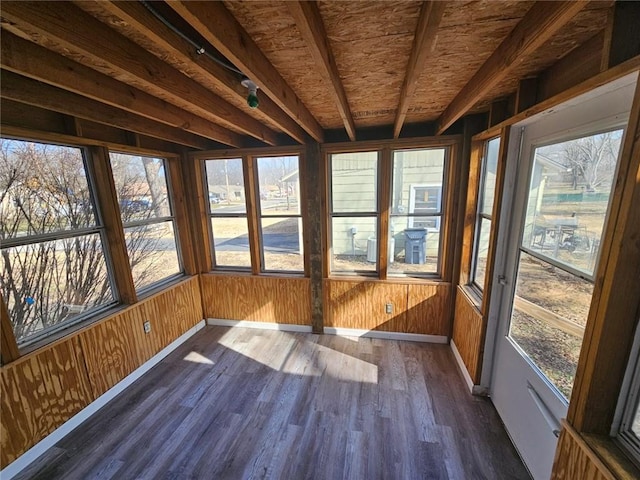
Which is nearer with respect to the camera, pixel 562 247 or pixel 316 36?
pixel 316 36

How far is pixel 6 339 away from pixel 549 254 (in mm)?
3444

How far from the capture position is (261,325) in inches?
136

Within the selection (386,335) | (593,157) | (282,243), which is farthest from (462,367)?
(282,243)

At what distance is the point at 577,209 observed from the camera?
1.33 meters

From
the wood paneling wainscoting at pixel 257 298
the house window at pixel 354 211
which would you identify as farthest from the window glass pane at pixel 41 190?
the house window at pixel 354 211

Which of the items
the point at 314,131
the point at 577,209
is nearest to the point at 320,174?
the point at 314,131

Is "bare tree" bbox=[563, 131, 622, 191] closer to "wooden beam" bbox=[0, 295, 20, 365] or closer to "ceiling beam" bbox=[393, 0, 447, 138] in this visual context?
"ceiling beam" bbox=[393, 0, 447, 138]

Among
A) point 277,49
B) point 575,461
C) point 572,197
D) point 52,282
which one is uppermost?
point 277,49

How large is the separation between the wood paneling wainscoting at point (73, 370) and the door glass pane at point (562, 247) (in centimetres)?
333

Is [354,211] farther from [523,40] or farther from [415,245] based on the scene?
[523,40]

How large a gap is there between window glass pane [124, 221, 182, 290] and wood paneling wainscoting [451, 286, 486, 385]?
3.40 m

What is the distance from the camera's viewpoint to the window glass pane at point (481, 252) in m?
2.40

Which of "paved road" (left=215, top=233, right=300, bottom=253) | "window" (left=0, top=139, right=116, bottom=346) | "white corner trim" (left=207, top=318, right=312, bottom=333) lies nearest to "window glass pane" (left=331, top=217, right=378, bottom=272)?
"paved road" (left=215, top=233, right=300, bottom=253)

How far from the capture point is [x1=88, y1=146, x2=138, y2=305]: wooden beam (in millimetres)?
2254
